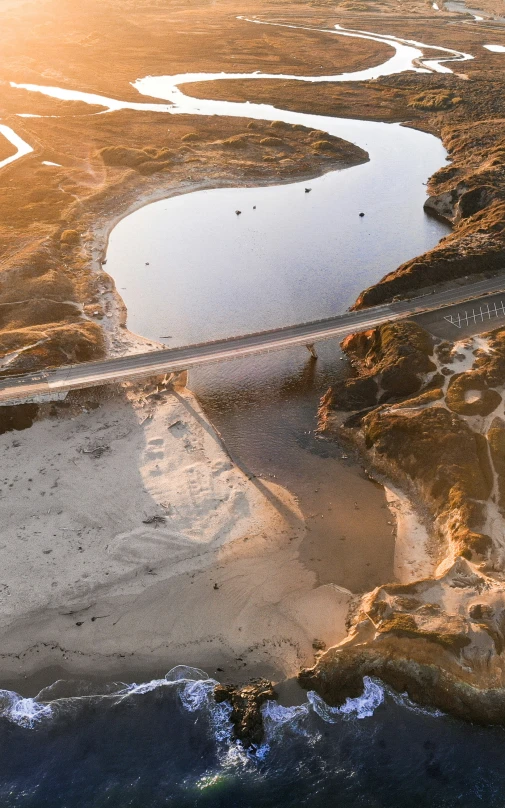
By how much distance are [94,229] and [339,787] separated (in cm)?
9548

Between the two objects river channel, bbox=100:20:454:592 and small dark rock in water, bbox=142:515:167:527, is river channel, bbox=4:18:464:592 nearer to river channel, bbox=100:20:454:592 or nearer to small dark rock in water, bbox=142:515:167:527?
river channel, bbox=100:20:454:592

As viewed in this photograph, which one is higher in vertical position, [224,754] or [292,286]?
[292,286]

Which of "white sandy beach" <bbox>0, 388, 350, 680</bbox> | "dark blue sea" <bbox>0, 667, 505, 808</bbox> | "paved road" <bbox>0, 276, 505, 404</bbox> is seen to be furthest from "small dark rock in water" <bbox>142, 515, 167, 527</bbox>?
"paved road" <bbox>0, 276, 505, 404</bbox>

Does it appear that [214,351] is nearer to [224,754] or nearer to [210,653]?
[210,653]

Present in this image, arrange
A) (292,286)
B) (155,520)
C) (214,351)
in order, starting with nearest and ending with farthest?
(155,520), (214,351), (292,286)

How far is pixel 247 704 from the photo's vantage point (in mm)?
42156

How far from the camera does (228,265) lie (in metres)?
101

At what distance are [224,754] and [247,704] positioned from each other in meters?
3.33

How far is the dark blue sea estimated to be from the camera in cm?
3844

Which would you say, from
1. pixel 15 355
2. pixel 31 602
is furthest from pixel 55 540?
pixel 15 355

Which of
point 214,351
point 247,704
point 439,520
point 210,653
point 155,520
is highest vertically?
point 214,351

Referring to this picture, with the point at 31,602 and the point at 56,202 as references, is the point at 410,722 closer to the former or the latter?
the point at 31,602

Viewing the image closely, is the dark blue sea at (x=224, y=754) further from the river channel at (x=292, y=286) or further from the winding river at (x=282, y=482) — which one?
the river channel at (x=292, y=286)

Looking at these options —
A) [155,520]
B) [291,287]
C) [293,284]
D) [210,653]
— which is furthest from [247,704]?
[293,284]
